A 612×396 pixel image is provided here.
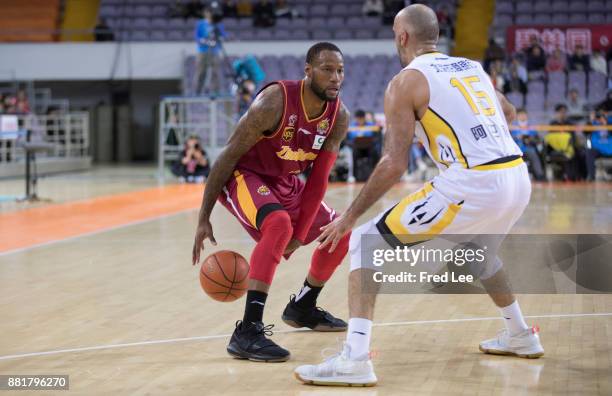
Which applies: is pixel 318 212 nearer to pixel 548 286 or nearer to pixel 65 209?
pixel 548 286

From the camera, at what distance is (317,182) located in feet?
17.9

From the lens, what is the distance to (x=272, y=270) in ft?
16.7

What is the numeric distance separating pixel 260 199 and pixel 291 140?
38cm

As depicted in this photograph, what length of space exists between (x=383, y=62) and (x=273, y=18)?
3.21 meters

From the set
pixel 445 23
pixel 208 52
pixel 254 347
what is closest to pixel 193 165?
pixel 208 52

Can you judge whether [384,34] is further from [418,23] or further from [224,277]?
[418,23]

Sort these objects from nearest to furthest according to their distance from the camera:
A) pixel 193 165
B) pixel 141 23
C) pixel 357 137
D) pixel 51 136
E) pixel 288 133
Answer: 1. pixel 288 133
2. pixel 357 137
3. pixel 193 165
4. pixel 51 136
5. pixel 141 23

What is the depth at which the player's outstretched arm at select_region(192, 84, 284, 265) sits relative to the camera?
5.16 metres

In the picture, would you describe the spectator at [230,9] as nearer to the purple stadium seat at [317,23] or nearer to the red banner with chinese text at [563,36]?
the purple stadium seat at [317,23]

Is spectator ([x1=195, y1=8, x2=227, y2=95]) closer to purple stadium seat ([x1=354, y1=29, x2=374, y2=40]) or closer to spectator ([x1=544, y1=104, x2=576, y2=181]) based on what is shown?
purple stadium seat ([x1=354, y1=29, x2=374, y2=40])

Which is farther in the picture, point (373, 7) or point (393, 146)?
point (373, 7)

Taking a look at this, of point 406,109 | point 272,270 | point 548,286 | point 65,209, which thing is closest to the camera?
point 406,109

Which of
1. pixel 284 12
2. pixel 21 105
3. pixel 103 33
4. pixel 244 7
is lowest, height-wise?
pixel 21 105

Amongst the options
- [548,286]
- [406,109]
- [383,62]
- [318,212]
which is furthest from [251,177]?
[383,62]
